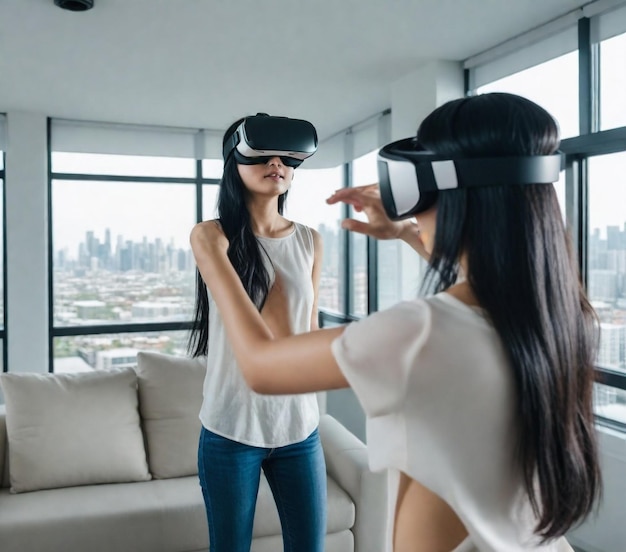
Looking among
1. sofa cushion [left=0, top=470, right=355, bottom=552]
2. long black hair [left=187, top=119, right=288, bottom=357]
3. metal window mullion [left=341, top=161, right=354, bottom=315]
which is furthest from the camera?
metal window mullion [left=341, top=161, right=354, bottom=315]

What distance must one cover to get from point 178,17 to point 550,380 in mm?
2664

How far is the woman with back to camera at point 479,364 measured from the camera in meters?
0.65

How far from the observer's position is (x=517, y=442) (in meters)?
0.69

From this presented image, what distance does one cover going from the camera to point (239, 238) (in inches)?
61.6

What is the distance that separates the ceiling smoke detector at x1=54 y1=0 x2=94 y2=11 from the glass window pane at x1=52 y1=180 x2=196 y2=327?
278 cm

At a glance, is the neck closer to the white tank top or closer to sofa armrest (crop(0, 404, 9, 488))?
the white tank top

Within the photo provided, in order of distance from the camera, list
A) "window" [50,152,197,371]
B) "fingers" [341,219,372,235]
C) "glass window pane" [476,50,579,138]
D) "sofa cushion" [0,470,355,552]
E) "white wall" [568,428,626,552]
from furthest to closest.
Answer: "window" [50,152,197,371], "glass window pane" [476,50,579,138], "white wall" [568,428,626,552], "sofa cushion" [0,470,355,552], "fingers" [341,219,372,235]

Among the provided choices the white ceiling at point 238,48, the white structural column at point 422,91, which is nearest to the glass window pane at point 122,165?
the white ceiling at point 238,48

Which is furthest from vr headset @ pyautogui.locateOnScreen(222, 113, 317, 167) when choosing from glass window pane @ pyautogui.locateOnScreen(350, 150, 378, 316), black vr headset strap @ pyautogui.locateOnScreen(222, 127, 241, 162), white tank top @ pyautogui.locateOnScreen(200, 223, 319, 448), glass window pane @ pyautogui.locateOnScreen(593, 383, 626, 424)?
glass window pane @ pyautogui.locateOnScreen(350, 150, 378, 316)

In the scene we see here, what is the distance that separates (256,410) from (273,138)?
63cm

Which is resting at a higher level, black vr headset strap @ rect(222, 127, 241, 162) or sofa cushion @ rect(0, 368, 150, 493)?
black vr headset strap @ rect(222, 127, 241, 162)

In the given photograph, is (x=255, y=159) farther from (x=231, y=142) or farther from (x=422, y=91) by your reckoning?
(x=422, y=91)

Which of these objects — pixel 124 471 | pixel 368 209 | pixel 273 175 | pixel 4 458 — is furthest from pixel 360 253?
pixel 368 209

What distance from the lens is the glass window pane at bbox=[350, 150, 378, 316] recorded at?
502 cm
